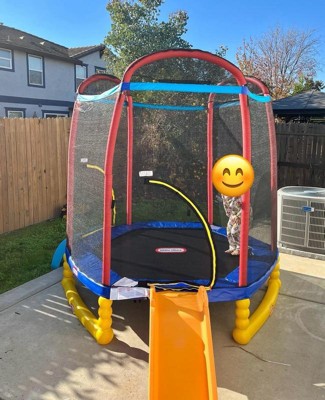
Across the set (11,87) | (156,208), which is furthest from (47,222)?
(11,87)

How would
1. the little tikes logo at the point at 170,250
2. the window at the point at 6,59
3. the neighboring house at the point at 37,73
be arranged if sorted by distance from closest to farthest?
the little tikes logo at the point at 170,250 → the window at the point at 6,59 → the neighboring house at the point at 37,73

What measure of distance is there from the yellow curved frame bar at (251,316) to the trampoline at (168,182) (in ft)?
0.20

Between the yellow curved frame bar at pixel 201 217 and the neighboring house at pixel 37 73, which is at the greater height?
the neighboring house at pixel 37 73

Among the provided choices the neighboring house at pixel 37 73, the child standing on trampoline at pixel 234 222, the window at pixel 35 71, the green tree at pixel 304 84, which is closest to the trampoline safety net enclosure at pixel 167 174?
the child standing on trampoline at pixel 234 222

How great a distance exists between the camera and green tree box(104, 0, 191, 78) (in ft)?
31.6

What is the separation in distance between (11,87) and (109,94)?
509 inches

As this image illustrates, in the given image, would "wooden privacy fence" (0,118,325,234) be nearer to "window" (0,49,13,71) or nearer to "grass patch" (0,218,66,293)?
"grass patch" (0,218,66,293)

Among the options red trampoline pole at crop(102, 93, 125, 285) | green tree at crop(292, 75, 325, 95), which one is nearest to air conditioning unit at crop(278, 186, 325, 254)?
red trampoline pole at crop(102, 93, 125, 285)

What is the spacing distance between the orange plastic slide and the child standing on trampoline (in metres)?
0.99

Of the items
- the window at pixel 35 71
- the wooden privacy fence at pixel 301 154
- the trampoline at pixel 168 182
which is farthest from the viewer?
the window at pixel 35 71

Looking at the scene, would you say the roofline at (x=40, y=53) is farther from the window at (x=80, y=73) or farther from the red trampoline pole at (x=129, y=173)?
the red trampoline pole at (x=129, y=173)

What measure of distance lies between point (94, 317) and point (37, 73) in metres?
14.5

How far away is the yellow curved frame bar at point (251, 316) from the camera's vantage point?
296 cm

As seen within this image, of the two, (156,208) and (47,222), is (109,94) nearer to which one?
(156,208)
